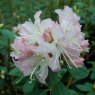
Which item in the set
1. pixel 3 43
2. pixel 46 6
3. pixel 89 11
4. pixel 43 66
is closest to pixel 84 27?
pixel 89 11

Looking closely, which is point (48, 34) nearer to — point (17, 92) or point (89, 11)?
point (17, 92)

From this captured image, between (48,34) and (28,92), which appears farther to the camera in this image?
(28,92)

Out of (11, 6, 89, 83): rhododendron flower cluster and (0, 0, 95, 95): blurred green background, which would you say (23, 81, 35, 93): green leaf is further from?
(11, 6, 89, 83): rhododendron flower cluster

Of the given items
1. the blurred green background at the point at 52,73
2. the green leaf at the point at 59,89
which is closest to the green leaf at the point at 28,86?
the blurred green background at the point at 52,73

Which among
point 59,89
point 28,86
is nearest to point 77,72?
point 59,89

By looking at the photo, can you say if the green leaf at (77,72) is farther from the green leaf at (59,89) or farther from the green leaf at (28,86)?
the green leaf at (28,86)

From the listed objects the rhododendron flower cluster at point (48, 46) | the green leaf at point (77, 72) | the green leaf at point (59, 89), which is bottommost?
the green leaf at point (59, 89)
